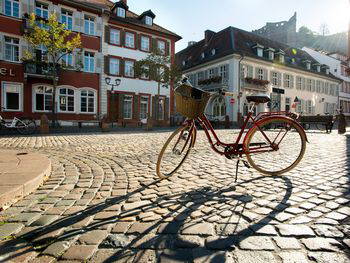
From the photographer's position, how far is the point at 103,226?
2127mm

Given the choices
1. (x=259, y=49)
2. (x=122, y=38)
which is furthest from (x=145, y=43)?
(x=259, y=49)

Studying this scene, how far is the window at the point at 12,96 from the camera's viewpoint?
59.5ft

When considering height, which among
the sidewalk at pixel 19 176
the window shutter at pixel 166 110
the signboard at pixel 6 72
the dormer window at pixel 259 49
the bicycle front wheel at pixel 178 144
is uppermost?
the dormer window at pixel 259 49

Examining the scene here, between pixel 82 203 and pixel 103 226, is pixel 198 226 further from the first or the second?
pixel 82 203

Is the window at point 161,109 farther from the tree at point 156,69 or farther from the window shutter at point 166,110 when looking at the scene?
the tree at point 156,69

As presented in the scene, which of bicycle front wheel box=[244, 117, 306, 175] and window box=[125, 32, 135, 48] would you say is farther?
window box=[125, 32, 135, 48]

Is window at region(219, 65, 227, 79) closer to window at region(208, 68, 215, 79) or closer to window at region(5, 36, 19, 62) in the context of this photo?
window at region(208, 68, 215, 79)

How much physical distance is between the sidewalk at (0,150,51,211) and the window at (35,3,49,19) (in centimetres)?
1907

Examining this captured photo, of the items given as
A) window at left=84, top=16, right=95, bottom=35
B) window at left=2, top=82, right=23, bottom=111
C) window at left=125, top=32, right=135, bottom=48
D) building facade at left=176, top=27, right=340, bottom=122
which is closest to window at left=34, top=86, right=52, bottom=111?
window at left=2, top=82, right=23, bottom=111

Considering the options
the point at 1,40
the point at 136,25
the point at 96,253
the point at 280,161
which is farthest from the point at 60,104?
the point at 96,253

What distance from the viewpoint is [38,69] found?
1867 cm

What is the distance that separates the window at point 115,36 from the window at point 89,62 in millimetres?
2385

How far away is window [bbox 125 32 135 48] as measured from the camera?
927 inches

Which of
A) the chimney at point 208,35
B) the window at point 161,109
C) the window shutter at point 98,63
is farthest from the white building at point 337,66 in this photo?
the window shutter at point 98,63
